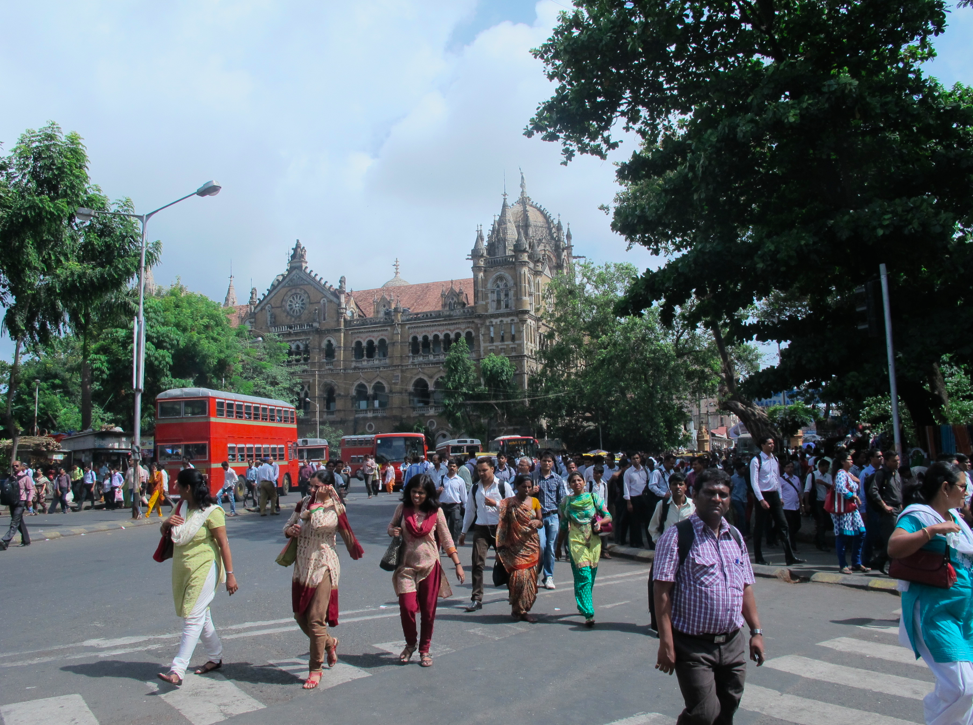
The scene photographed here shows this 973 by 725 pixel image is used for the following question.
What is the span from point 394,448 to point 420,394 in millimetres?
25687

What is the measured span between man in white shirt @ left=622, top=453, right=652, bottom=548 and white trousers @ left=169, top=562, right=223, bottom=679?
8122 millimetres

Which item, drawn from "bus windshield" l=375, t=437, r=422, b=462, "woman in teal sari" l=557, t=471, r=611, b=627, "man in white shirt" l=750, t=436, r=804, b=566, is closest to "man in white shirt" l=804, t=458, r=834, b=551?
"man in white shirt" l=750, t=436, r=804, b=566

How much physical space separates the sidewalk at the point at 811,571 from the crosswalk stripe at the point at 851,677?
289 cm

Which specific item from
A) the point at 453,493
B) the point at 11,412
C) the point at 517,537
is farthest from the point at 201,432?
the point at 517,537

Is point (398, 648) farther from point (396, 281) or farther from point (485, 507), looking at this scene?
point (396, 281)

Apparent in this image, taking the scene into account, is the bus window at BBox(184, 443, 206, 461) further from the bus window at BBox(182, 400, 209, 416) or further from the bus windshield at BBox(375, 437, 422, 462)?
the bus windshield at BBox(375, 437, 422, 462)

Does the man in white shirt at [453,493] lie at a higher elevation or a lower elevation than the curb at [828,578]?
higher

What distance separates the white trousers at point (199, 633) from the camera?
514cm

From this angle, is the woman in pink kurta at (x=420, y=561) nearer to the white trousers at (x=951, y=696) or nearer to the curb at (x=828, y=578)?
the white trousers at (x=951, y=696)

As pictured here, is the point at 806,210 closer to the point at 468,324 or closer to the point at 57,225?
the point at 57,225

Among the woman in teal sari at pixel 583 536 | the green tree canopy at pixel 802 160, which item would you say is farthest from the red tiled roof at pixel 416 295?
the woman in teal sari at pixel 583 536

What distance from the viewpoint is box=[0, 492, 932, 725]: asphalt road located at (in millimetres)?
4695

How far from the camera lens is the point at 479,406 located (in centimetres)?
5438

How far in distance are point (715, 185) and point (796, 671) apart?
10161 millimetres
